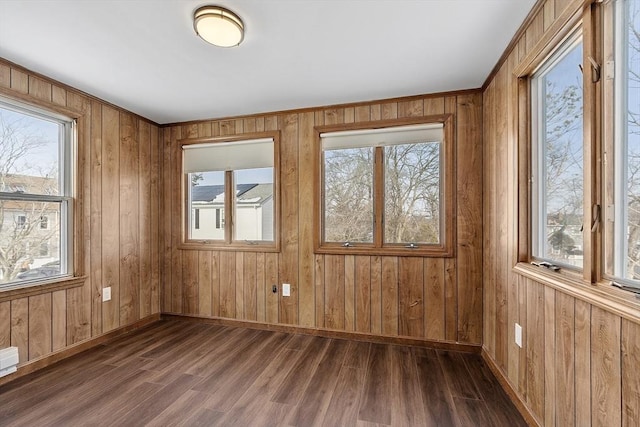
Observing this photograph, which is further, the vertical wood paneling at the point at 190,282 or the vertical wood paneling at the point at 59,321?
the vertical wood paneling at the point at 190,282

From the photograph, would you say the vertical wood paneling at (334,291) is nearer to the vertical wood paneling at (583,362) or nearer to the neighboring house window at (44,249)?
the vertical wood paneling at (583,362)

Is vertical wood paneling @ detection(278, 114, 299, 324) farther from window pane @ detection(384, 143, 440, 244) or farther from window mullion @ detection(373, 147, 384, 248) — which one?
window pane @ detection(384, 143, 440, 244)

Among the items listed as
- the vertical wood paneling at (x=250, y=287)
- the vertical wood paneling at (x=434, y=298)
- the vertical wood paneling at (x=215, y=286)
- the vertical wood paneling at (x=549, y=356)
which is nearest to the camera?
the vertical wood paneling at (x=549, y=356)

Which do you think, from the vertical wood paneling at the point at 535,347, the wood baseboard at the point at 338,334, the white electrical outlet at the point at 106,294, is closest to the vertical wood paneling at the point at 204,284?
the wood baseboard at the point at 338,334

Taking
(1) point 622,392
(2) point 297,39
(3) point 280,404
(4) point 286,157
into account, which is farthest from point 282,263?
(1) point 622,392

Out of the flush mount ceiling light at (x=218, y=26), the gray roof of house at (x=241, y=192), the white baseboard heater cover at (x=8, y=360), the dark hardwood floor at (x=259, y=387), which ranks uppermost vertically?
the flush mount ceiling light at (x=218, y=26)

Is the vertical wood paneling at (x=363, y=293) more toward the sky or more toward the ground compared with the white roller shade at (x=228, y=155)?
more toward the ground

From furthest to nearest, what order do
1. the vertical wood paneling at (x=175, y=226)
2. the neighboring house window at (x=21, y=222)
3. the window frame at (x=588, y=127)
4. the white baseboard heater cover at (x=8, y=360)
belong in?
the vertical wood paneling at (x=175, y=226) < the neighboring house window at (x=21, y=222) < the white baseboard heater cover at (x=8, y=360) < the window frame at (x=588, y=127)

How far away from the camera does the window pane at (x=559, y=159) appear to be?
1386 mm

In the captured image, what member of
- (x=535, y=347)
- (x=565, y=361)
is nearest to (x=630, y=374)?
(x=565, y=361)

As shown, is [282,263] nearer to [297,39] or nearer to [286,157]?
[286,157]

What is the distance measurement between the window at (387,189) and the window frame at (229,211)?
1.61 feet

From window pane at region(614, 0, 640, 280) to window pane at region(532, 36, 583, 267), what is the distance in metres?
0.23

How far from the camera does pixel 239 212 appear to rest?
3.26m
